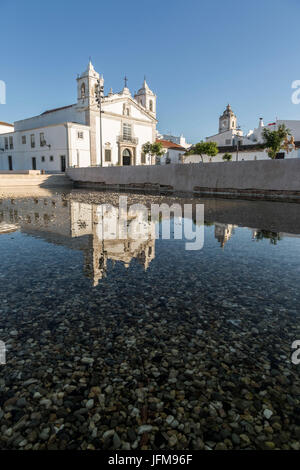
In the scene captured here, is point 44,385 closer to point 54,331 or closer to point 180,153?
point 54,331

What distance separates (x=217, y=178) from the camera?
17844 mm

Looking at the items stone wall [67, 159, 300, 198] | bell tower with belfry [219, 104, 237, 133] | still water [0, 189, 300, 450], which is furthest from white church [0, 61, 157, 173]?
bell tower with belfry [219, 104, 237, 133]

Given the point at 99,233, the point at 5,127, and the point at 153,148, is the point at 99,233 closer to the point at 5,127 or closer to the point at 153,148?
the point at 153,148

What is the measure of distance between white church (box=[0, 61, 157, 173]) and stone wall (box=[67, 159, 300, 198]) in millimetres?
13170

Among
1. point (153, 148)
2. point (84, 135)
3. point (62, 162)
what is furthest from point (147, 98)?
point (62, 162)

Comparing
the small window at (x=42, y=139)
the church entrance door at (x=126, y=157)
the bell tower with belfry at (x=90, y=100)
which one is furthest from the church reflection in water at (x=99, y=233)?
the church entrance door at (x=126, y=157)

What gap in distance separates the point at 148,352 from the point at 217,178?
53.8 feet

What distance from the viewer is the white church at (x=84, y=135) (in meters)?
40.1

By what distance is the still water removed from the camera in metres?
1.92

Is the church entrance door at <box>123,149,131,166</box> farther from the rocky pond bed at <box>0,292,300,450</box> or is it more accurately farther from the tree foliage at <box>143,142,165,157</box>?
the rocky pond bed at <box>0,292,300,450</box>

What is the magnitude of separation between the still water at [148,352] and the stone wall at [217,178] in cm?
1078

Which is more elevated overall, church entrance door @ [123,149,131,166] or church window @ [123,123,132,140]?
church window @ [123,123,132,140]

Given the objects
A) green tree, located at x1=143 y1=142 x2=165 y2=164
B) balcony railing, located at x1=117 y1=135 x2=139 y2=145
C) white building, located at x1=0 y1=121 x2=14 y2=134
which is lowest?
green tree, located at x1=143 y1=142 x2=165 y2=164
